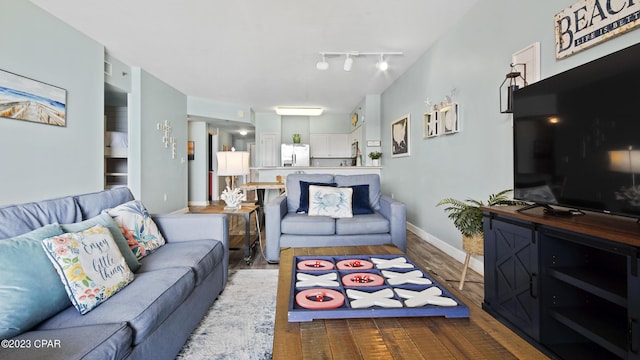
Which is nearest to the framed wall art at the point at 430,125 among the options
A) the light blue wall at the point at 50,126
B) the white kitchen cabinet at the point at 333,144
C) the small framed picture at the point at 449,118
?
the small framed picture at the point at 449,118

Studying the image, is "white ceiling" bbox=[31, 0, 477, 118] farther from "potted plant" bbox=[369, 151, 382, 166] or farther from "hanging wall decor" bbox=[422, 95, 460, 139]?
"potted plant" bbox=[369, 151, 382, 166]

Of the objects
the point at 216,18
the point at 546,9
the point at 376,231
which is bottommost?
the point at 376,231

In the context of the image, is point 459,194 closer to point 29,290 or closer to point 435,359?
point 435,359

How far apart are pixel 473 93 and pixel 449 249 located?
5.60 ft

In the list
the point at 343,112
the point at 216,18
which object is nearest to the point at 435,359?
the point at 216,18

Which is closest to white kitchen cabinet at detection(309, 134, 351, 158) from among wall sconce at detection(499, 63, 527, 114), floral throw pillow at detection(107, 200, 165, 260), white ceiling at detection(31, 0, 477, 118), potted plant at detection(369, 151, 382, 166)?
potted plant at detection(369, 151, 382, 166)

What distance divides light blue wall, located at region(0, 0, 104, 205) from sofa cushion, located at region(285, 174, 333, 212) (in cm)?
250

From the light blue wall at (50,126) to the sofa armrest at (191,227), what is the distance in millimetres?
1793

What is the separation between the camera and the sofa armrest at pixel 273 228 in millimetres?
2965

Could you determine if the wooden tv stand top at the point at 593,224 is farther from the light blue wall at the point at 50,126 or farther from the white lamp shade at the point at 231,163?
the light blue wall at the point at 50,126

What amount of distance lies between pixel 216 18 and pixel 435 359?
11.4 feet

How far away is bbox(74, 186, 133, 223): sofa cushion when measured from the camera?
1.82 m

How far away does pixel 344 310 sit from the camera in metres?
1.09

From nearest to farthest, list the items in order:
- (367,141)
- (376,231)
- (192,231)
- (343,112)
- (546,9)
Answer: (546,9)
(192,231)
(376,231)
(367,141)
(343,112)
